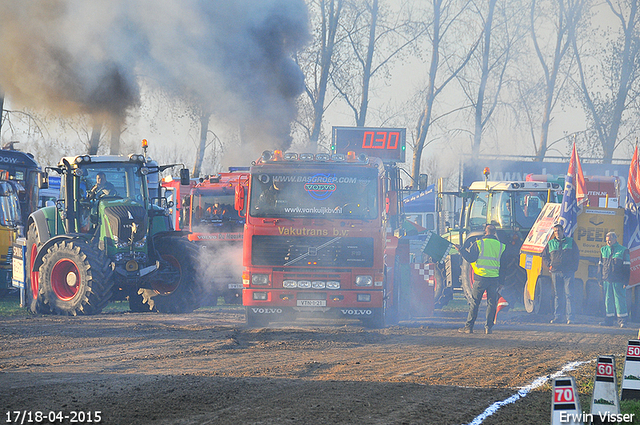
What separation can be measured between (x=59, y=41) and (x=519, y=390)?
→ 10.5 meters

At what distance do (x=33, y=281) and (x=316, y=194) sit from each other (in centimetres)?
612

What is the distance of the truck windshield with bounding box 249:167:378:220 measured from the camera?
12.4 m

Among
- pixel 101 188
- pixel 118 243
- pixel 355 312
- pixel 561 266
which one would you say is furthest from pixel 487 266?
pixel 101 188

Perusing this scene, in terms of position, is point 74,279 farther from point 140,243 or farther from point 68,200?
point 68,200

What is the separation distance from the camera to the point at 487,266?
1305 cm

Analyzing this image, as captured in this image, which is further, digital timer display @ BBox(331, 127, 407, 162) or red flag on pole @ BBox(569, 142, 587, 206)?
digital timer display @ BBox(331, 127, 407, 162)

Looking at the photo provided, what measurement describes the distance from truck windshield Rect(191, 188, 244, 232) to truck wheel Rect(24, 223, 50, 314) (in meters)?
3.69

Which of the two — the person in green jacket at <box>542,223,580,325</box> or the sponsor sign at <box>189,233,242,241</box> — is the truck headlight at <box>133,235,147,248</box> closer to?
the sponsor sign at <box>189,233,242,241</box>

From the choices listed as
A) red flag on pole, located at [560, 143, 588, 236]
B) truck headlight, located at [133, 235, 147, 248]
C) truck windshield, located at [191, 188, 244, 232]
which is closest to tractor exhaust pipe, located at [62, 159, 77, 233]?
truck headlight, located at [133, 235, 147, 248]

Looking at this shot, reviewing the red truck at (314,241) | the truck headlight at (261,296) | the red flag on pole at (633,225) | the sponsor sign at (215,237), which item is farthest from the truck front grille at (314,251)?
the red flag on pole at (633,225)

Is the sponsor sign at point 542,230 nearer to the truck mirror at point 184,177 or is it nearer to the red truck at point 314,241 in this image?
the red truck at point 314,241

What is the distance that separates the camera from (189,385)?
749cm

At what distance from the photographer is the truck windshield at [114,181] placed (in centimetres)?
1445

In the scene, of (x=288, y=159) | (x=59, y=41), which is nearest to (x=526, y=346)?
(x=288, y=159)
